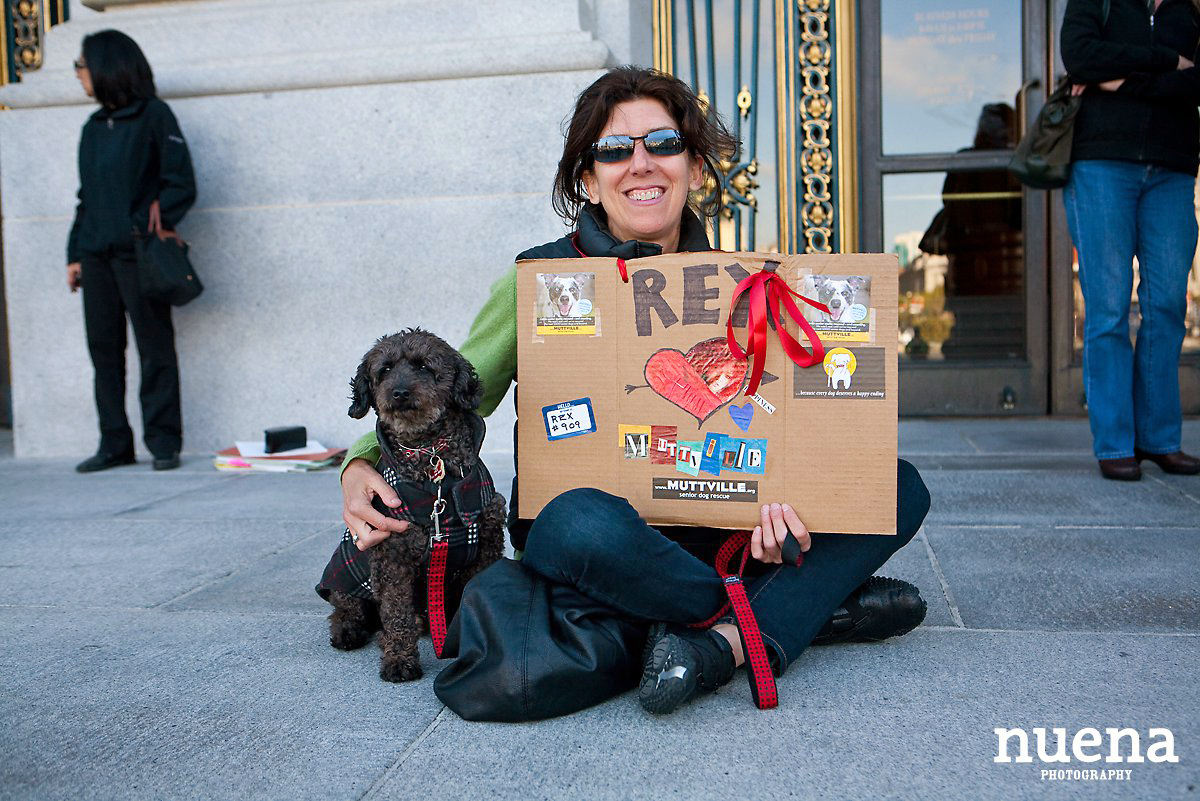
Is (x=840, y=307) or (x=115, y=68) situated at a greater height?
(x=115, y=68)

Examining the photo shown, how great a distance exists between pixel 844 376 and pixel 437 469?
951 millimetres

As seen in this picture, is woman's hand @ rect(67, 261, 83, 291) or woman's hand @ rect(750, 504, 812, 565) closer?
woman's hand @ rect(750, 504, 812, 565)

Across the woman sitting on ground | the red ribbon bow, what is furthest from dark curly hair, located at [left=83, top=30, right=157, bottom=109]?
the red ribbon bow

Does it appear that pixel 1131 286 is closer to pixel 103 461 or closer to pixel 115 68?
pixel 115 68

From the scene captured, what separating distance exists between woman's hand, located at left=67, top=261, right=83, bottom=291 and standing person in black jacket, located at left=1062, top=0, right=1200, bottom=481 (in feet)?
16.2

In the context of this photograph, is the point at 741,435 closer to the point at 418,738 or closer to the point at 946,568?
the point at 418,738

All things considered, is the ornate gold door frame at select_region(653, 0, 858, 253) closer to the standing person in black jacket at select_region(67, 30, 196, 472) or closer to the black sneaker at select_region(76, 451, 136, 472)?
the standing person in black jacket at select_region(67, 30, 196, 472)

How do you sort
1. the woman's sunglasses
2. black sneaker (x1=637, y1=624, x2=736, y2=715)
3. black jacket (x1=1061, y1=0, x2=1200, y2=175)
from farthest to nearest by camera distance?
black jacket (x1=1061, y1=0, x2=1200, y2=175) → the woman's sunglasses → black sneaker (x1=637, y1=624, x2=736, y2=715)

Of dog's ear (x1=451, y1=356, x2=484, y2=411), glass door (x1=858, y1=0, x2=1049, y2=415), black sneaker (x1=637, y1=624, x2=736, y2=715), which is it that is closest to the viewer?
black sneaker (x1=637, y1=624, x2=736, y2=715)

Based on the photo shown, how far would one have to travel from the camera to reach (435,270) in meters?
5.32

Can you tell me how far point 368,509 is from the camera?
218 cm

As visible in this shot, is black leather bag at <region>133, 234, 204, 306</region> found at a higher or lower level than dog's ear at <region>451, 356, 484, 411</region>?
higher

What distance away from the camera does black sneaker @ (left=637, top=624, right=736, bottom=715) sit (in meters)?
1.90

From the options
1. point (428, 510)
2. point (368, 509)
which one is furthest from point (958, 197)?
point (368, 509)
